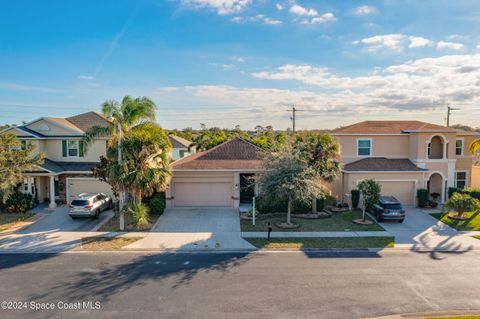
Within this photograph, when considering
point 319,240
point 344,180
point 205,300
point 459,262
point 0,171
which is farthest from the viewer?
point 344,180

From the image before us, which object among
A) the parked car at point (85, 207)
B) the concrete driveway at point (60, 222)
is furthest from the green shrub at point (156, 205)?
the parked car at point (85, 207)

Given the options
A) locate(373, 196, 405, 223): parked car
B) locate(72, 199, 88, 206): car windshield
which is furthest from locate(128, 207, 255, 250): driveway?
locate(373, 196, 405, 223): parked car

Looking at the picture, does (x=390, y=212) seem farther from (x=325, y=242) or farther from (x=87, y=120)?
(x=87, y=120)

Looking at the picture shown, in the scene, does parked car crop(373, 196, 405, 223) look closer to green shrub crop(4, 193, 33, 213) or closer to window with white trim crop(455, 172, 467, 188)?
Answer: window with white trim crop(455, 172, 467, 188)

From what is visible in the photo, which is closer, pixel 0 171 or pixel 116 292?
pixel 116 292

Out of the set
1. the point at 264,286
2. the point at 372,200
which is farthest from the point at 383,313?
the point at 372,200

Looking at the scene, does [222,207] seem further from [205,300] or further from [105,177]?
[205,300]
